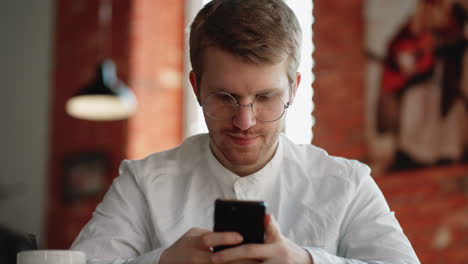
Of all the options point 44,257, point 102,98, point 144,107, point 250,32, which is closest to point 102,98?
point 102,98

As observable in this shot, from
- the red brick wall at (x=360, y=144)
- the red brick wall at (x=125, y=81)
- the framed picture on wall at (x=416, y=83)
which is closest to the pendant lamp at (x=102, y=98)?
the red brick wall at (x=125, y=81)

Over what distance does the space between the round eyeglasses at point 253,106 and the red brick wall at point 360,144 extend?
2.50 m

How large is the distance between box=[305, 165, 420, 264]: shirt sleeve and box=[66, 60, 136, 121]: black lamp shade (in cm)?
321

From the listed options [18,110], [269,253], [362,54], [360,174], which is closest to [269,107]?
[360,174]

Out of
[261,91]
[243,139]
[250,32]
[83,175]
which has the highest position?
[250,32]

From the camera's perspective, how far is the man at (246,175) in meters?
1.41

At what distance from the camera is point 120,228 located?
148cm

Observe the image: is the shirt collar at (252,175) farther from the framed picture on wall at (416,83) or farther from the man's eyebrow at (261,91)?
the framed picture on wall at (416,83)

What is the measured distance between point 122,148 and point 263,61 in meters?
4.12

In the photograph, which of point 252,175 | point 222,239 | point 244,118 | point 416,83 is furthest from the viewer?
point 416,83

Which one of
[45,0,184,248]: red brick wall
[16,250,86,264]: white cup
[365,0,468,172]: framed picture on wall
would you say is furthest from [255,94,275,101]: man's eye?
[45,0,184,248]: red brick wall

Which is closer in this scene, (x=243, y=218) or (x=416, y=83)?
(x=243, y=218)

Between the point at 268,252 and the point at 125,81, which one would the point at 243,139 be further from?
the point at 125,81

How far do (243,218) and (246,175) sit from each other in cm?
47
